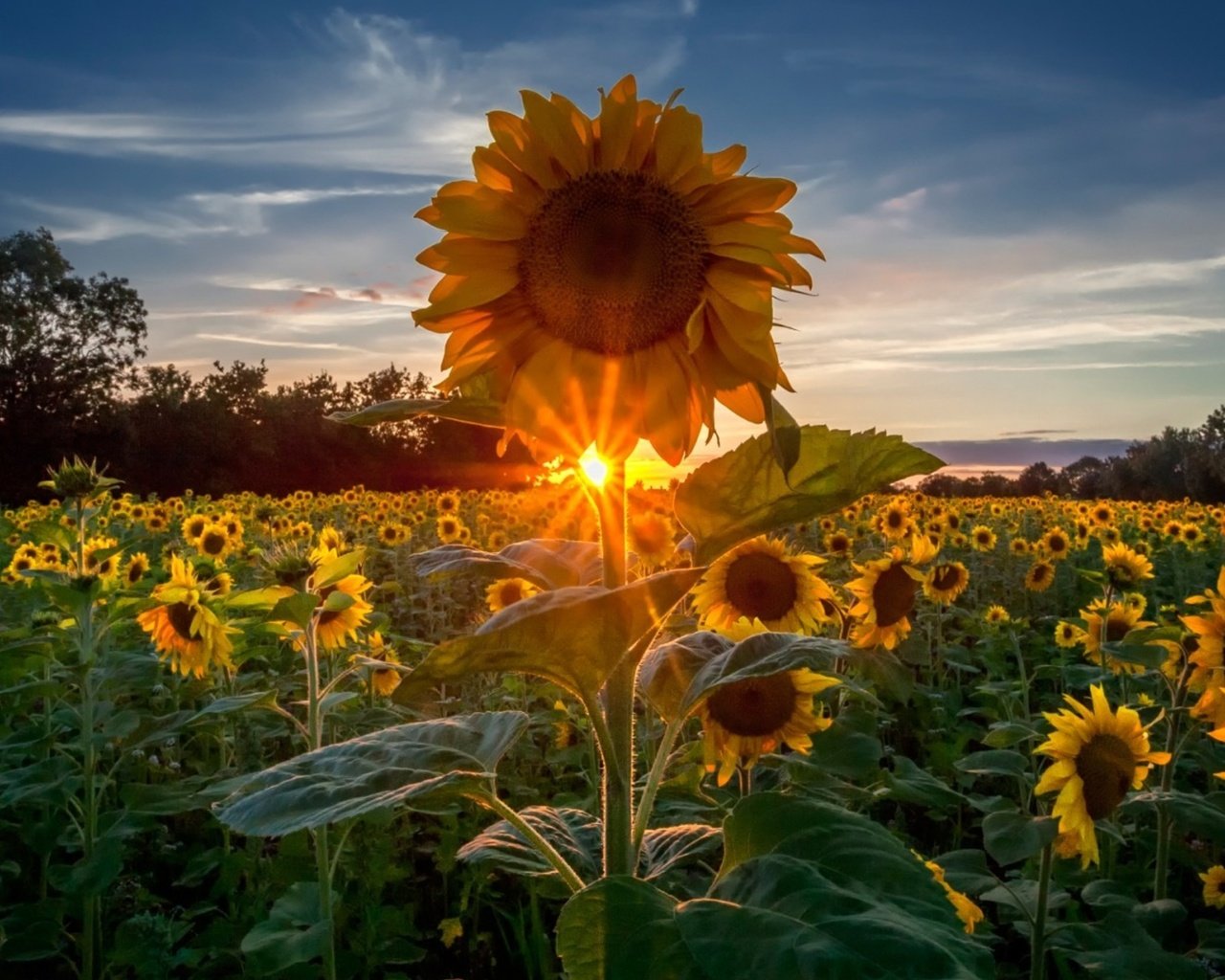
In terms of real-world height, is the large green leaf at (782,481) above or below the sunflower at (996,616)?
above

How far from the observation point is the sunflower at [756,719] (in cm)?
284

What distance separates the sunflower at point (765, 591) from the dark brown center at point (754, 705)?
0.92 metres

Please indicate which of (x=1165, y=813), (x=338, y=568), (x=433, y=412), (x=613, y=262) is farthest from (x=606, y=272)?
(x=1165, y=813)

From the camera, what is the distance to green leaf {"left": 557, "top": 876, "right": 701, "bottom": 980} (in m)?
1.06

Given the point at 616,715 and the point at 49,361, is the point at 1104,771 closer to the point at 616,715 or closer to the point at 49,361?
the point at 616,715

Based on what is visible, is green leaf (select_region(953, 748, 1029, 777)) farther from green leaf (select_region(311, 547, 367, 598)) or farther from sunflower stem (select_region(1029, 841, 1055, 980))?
green leaf (select_region(311, 547, 367, 598))

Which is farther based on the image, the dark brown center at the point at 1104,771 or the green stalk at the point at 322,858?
the dark brown center at the point at 1104,771

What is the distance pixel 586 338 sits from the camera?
1.39 metres

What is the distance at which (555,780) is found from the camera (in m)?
5.11

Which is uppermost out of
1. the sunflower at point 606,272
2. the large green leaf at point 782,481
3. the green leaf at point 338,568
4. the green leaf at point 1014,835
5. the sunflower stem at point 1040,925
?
the sunflower at point 606,272

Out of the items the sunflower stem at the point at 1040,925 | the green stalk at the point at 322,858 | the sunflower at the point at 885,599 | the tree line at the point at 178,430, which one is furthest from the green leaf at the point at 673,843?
the tree line at the point at 178,430

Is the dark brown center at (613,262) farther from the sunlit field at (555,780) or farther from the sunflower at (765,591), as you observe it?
the sunflower at (765,591)

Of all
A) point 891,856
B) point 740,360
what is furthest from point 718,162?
point 891,856

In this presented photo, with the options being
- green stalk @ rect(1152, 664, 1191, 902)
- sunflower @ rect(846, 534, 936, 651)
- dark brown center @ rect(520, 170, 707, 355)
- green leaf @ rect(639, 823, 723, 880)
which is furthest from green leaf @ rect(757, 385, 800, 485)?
sunflower @ rect(846, 534, 936, 651)
